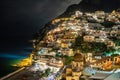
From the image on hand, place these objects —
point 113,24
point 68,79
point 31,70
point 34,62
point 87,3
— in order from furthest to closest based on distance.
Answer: point 87,3, point 113,24, point 34,62, point 31,70, point 68,79

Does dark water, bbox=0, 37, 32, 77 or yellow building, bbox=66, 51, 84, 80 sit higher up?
dark water, bbox=0, 37, 32, 77

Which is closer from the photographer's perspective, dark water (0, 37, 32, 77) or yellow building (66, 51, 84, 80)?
yellow building (66, 51, 84, 80)

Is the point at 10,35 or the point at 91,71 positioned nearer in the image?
the point at 91,71

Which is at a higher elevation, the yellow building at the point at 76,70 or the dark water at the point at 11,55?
the dark water at the point at 11,55

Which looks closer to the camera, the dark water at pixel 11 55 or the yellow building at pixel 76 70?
the yellow building at pixel 76 70

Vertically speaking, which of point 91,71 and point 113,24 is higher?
point 113,24

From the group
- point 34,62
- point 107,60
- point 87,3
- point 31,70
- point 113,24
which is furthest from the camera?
point 87,3

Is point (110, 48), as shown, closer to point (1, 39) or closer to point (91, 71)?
point (91, 71)

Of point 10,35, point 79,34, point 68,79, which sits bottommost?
point 68,79

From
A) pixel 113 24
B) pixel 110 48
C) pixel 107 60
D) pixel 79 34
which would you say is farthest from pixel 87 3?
pixel 107 60

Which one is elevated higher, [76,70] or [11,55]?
[11,55]

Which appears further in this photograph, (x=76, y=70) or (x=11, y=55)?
(x=11, y=55)
